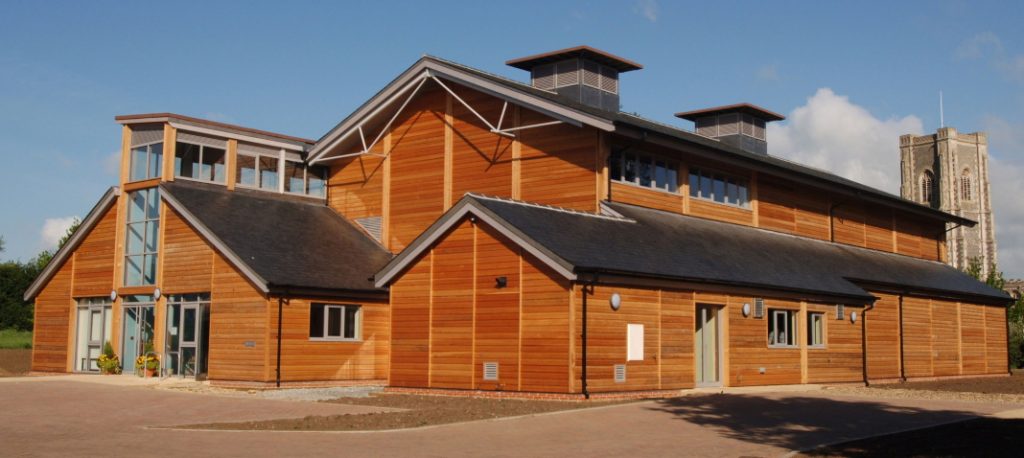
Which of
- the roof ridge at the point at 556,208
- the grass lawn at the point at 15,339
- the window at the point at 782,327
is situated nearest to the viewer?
the roof ridge at the point at 556,208

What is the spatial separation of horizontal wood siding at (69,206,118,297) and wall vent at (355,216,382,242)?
7404 millimetres

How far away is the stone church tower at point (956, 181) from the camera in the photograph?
484 ft

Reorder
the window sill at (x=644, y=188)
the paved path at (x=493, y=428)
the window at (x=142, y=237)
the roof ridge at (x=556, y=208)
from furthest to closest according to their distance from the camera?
the window at (x=142, y=237), the window sill at (x=644, y=188), the roof ridge at (x=556, y=208), the paved path at (x=493, y=428)

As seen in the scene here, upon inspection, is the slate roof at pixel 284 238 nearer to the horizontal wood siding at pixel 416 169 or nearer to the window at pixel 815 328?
→ the horizontal wood siding at pixel 416 169

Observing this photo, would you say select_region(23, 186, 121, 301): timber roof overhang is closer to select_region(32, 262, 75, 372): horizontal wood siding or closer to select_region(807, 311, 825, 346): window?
select_region(32, 262, 75, 372): horizontal wood siding

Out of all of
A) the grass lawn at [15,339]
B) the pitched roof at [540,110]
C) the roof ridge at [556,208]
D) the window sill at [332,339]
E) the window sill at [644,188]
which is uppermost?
the pitched roof at [540,110]

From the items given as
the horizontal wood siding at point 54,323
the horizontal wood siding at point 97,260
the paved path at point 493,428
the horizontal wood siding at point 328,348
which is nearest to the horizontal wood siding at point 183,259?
the horizontal wood siding at point 328,348

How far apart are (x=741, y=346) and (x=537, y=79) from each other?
39.5 feet

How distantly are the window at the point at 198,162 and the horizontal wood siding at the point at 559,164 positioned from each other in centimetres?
932

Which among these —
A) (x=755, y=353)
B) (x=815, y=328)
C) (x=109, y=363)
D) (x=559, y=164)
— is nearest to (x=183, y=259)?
(x=109, y=363)

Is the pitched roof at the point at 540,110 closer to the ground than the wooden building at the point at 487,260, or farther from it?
farther from it

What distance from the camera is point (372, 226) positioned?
33.1 metres

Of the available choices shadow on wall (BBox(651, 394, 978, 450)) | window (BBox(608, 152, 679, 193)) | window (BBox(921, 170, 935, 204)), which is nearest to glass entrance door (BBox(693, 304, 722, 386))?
shadow on wall (BBox(651, 394, 978, 450))

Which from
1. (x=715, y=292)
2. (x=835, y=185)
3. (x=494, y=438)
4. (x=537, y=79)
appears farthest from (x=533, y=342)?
(x=835, y=185)
